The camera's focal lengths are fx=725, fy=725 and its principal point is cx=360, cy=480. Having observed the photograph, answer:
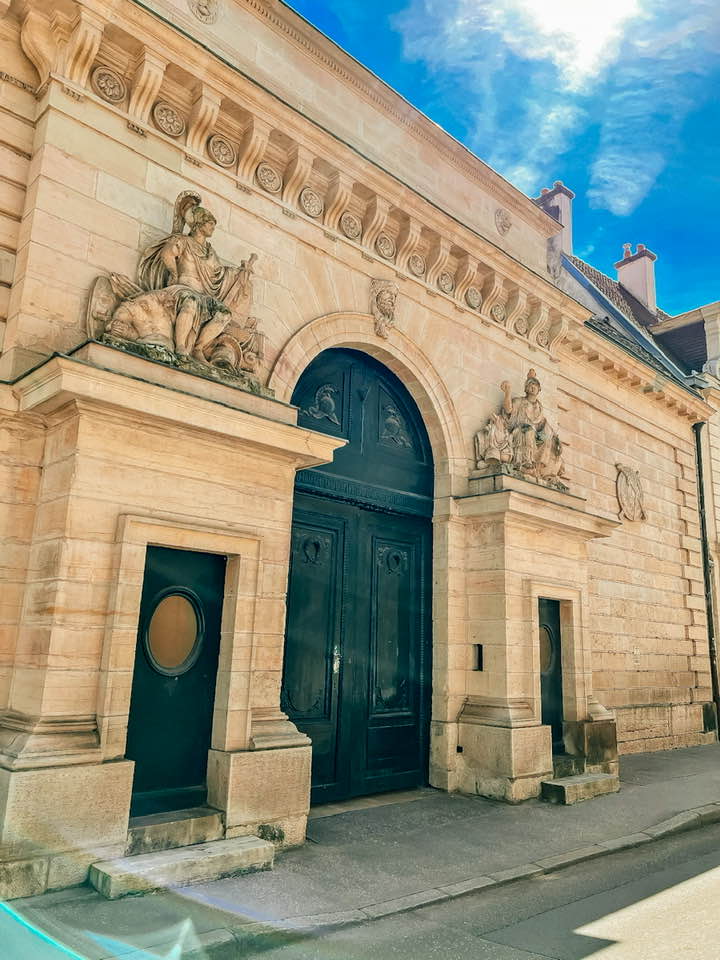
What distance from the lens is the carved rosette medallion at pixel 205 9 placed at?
7340 mm

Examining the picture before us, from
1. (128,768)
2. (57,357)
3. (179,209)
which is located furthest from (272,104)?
(128,768)

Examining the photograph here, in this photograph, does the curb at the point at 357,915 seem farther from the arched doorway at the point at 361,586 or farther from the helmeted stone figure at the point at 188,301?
the helmeted stone figure at the point at 188,301

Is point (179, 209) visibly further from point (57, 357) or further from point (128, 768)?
point (128, 768)

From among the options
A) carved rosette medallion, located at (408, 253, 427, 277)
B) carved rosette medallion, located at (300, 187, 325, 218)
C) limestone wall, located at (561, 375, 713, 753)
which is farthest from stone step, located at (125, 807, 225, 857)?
limestone wall, located at (561, 375, 713, 753)

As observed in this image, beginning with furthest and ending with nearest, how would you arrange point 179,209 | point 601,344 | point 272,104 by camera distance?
point 601,344 → point 272,104 → point 179,209

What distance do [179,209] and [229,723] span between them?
4.55 metres

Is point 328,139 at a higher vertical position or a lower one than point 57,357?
higher

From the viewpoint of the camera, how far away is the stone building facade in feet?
17.5

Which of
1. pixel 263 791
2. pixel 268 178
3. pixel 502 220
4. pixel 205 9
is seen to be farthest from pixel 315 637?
pixel 502 220

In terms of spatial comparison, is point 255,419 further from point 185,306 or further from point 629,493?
point 629,493

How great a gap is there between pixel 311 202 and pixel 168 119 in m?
1.77

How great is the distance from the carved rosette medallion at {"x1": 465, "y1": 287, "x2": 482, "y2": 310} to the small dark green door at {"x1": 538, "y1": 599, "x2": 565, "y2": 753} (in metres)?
4.11

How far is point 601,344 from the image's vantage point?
503 inches

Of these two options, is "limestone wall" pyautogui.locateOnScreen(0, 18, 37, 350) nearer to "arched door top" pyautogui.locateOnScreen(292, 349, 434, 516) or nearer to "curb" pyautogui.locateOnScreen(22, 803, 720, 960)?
"arched door top" pyautogui.locateOnScreen(292, 349, 434, 516)
